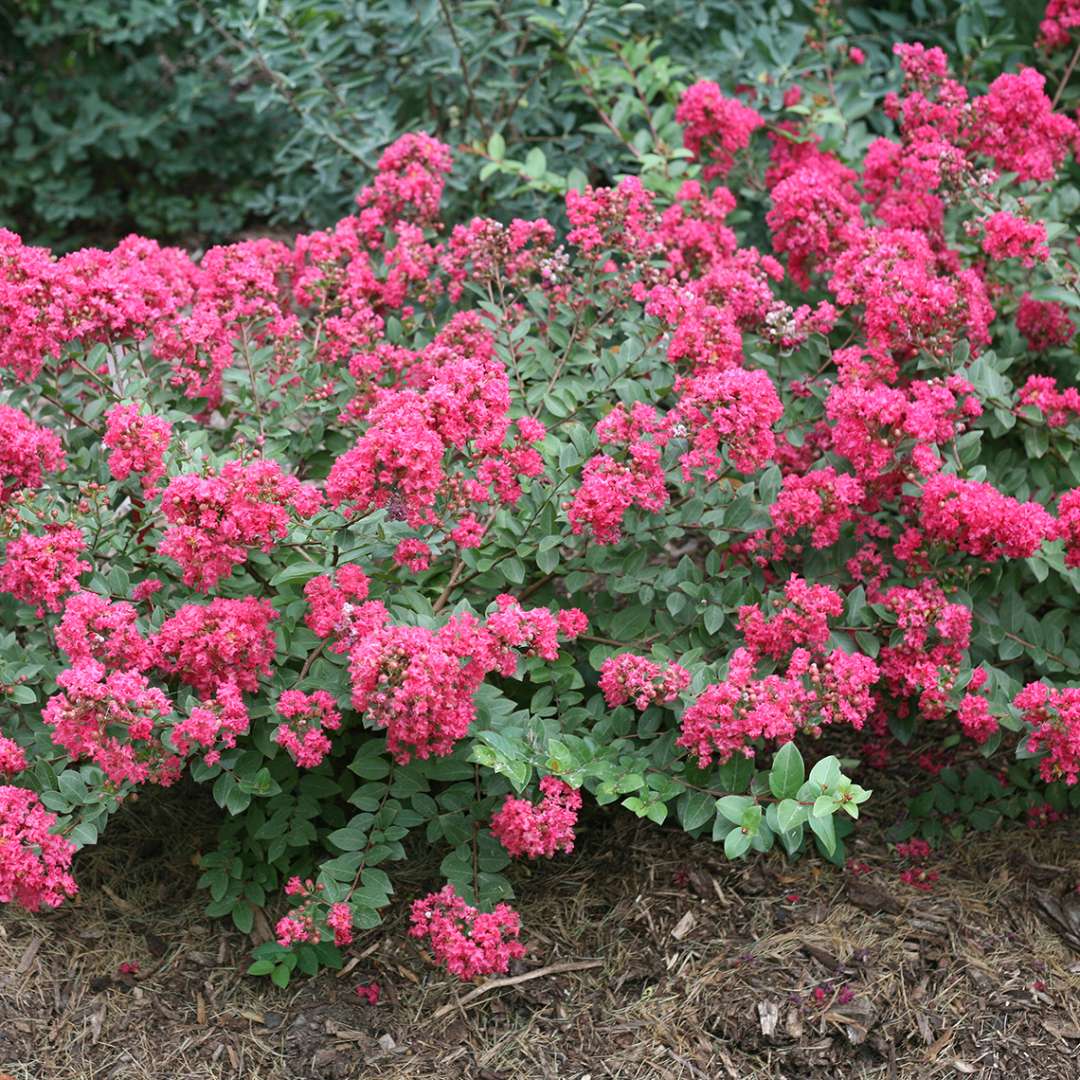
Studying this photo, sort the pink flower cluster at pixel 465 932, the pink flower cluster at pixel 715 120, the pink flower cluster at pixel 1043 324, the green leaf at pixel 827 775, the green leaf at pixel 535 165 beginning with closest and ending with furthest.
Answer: the green leaf at pixel 827 775
the pink flower cluster at pixel 465 932
the pink flower cluster at pixel 1043 324
the pink flower cluster at pixel 715 120
the green leaf at pixel 535 165

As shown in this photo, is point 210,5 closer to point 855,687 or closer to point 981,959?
point 855,687

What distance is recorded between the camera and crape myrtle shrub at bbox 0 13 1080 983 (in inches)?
96.9

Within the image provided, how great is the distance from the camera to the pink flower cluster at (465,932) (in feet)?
8.16

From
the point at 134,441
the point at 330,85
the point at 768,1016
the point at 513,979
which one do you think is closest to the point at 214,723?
the point at 134,441

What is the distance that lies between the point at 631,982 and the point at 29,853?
4.21 feet

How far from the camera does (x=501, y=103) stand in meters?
4.86

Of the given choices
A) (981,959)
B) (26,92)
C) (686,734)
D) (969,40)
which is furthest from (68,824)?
(26,92)

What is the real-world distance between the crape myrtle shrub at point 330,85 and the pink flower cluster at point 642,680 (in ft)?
6.51

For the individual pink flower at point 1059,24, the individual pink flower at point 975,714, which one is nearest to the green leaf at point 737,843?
the individual pink flower at point 975,714

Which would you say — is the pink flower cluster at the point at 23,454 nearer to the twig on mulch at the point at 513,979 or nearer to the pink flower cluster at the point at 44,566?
the pink flower cluster at the point at 44,566

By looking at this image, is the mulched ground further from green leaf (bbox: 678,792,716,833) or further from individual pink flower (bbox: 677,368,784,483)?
individual pink flower (bbox: 677,368,784,483)

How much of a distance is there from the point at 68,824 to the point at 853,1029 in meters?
1.63

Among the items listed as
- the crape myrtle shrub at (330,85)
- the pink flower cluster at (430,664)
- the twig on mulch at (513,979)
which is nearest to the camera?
the pink flower cluster at (430,664)

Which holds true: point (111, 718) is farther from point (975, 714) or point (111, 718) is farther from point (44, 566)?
point (975, 714)
